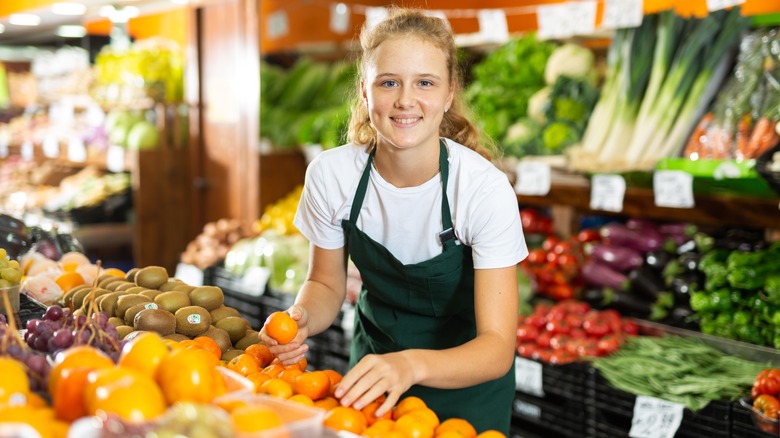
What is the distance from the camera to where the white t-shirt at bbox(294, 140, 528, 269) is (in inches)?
79.5

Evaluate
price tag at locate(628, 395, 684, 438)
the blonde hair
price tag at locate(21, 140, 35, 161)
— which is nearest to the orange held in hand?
the blonde hair

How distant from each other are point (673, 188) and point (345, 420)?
6.92 feet

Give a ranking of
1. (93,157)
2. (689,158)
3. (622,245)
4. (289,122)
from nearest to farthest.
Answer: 1. (689,158)
2. (622,245)
3. (289,122)
4. (93,157)

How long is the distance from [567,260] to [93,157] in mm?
4885

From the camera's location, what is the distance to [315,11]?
6656 millimetres

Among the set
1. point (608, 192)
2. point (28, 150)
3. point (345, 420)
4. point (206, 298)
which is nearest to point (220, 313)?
point (206, 298)

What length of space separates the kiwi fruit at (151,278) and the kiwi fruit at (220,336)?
0.33 m

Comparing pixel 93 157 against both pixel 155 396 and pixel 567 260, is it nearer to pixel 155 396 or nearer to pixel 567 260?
pixel 567 260

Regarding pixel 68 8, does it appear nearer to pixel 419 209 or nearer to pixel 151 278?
pixel 151 278

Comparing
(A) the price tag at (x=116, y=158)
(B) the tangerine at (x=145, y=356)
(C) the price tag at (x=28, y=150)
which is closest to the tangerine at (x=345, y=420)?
(B) the tangerine at (x=145, y=356)

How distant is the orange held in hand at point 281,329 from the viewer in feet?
5.97

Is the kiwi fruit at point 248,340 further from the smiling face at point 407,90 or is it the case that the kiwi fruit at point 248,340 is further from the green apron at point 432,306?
the smiling face at point 407,90

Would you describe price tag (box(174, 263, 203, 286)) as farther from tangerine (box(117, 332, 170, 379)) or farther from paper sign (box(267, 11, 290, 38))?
tangerine (box(117, 332, 170, 379))

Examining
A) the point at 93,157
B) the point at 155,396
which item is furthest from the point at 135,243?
the point at 155,396
